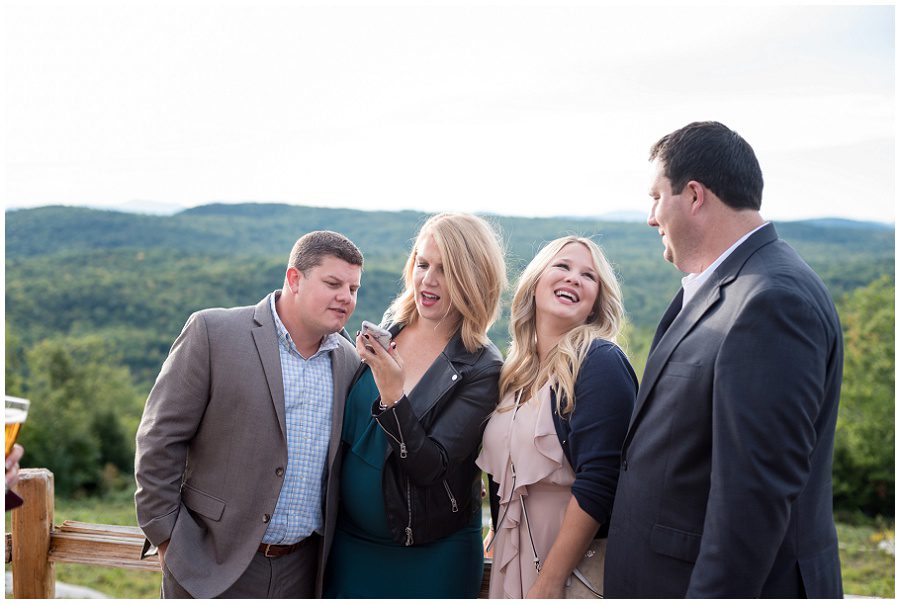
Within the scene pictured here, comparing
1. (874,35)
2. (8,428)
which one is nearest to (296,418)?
(8,428)

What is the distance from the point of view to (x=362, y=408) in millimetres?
3180

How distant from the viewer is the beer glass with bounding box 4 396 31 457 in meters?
1.97

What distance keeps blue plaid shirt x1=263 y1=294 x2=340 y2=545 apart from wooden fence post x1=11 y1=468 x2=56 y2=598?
1.17 m

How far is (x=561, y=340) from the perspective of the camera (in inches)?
120

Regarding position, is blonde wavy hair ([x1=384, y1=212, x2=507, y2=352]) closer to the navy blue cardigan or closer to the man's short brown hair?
the man's short brown hair

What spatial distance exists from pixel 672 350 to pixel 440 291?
118 centimetres

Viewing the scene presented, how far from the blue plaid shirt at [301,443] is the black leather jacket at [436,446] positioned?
27cm

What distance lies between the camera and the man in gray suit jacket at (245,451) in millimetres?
2941

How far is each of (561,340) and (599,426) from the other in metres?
0.42

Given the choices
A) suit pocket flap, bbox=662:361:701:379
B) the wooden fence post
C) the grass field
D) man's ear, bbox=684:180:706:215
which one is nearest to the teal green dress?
suit pocket flap, bbox=662:361:701:379

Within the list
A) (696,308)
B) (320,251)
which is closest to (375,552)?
(320,251)

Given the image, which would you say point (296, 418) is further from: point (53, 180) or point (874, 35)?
point (53, 180)

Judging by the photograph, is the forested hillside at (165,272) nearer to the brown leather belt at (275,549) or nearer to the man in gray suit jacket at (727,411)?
the brown leather belt at (275,549)

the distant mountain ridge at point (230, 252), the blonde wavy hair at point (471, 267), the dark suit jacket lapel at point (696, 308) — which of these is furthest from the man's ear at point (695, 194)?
the distant mountain ridge at point (230, 252)
